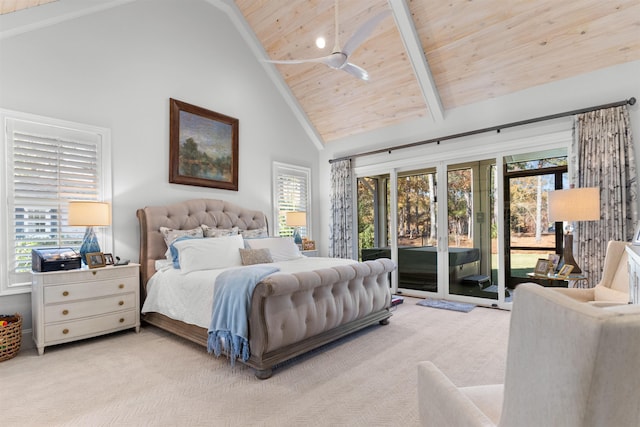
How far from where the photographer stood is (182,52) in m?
4.74

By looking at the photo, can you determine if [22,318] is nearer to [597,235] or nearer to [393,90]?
[393,90]

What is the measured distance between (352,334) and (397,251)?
2.59m

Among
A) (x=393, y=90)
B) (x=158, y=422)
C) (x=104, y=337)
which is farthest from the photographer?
(x=393, y=90)

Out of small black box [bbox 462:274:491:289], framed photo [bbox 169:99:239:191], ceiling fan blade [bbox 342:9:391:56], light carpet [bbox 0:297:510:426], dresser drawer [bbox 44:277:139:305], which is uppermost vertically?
ceiling fan blade [bbox 342:9:391:56]

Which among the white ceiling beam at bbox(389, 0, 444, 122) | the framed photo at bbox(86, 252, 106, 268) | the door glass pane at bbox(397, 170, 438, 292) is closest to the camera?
the framed photo at bbox(86, 252, 106, 268)

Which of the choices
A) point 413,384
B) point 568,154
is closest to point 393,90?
point 568,154

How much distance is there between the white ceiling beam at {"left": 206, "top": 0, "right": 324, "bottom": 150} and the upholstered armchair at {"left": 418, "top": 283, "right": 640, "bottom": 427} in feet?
15.7

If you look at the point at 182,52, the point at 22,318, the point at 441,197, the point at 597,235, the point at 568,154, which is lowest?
the point at 22,318

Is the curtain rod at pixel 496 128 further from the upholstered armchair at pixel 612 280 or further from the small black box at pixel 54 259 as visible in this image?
the small black box at pixel 54 259

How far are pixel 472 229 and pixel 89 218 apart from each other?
193 inches

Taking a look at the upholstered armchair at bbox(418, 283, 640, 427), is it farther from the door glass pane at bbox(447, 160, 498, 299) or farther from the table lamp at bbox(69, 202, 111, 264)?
the door glass pane at bbox(447, 160, 498, 299)

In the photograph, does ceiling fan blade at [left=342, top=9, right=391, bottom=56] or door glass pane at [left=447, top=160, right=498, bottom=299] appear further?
door glass pane at [left=447, top=160, right=498, bottom=299]

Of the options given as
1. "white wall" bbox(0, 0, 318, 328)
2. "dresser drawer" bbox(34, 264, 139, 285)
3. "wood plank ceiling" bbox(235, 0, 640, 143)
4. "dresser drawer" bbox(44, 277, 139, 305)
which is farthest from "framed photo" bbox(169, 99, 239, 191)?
"wood plank ceiling" bbox(235, 0, 640, 143)

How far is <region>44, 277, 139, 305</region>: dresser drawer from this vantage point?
320 cm
